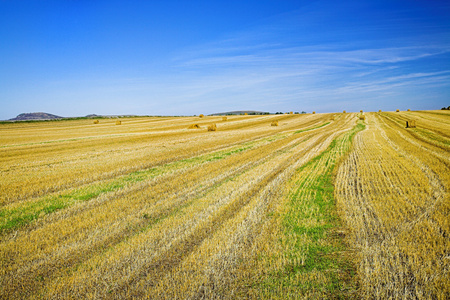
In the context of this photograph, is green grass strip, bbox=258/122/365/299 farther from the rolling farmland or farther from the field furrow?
the field furrow

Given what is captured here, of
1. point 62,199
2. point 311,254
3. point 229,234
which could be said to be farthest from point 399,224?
point 62,199

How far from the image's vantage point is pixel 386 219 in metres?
5.19

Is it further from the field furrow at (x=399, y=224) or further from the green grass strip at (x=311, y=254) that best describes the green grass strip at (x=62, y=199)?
the field furrow at (x=399, y=224)

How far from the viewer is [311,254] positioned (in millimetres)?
4129

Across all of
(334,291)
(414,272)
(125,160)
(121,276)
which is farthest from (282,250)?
(125,160)

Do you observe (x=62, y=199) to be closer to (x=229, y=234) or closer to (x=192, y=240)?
(x=192, y=240)

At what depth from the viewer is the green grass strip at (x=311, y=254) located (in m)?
3.35

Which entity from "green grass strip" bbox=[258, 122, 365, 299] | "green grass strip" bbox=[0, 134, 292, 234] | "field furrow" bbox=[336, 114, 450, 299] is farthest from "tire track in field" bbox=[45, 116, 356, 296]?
"green grass strip" bbox=[0, 134, 292, 234]

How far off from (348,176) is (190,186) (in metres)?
5.62

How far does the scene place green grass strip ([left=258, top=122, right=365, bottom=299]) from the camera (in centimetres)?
335

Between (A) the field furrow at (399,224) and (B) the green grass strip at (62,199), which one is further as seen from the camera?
(B) the green grass strip at (62,199)

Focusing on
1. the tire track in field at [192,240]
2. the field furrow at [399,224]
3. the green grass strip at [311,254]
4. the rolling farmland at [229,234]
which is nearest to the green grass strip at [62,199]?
the rolling farmland at [229,234]

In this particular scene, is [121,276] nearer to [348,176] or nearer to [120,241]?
[120,241]

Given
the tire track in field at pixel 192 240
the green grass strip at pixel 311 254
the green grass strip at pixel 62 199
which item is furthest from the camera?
the green grass strip at pixel 62 199
